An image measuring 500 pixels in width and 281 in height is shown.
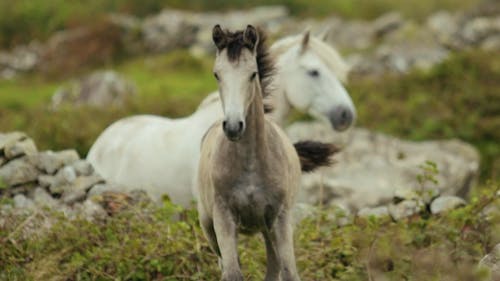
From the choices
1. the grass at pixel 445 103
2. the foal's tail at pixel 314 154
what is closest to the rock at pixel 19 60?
the grass at pixel 445 103

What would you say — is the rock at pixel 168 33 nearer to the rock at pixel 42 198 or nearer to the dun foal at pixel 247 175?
the rock at pixel 42 198

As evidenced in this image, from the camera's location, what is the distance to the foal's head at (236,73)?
14.1 feet

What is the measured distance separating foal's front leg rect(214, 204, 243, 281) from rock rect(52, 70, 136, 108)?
12121 millimetres

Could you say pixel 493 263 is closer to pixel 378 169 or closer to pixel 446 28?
pixel 378 169

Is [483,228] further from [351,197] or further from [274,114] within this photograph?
[351,197]

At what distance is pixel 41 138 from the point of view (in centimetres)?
1253

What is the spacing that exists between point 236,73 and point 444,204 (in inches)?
125

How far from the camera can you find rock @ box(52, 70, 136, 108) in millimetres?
17031

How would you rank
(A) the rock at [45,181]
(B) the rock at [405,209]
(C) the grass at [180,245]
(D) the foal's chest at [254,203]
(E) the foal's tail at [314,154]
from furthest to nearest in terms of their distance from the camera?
(A) the rock at [45,181], (B) the rock at [405,209], (C) the grass at [180,245], (E) the foal's tail at [314,154], (D) the foal's chest at [254,203]

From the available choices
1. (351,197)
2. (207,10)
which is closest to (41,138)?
(351,197)

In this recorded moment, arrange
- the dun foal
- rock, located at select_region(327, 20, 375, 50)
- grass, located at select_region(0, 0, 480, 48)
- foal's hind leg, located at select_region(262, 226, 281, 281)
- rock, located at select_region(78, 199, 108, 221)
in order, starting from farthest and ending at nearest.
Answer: grass, located at select_region(0, 0, 480, 48), rock, located at select_region(327, 20, 375, 50), rock, located at select_region(78, 199, 108, 221), foal's hind leg, located at select_region(262, 226, 281, 281), the dun foal

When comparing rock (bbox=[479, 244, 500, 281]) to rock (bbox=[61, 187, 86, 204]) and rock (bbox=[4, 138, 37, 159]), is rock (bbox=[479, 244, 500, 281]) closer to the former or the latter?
rock (bbox=[61, 187, 86, 204])

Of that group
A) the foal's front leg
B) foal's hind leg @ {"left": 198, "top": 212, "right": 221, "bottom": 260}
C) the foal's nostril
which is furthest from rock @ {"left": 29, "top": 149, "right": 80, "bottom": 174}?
the foal's front leg

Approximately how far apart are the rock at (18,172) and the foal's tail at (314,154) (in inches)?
102
